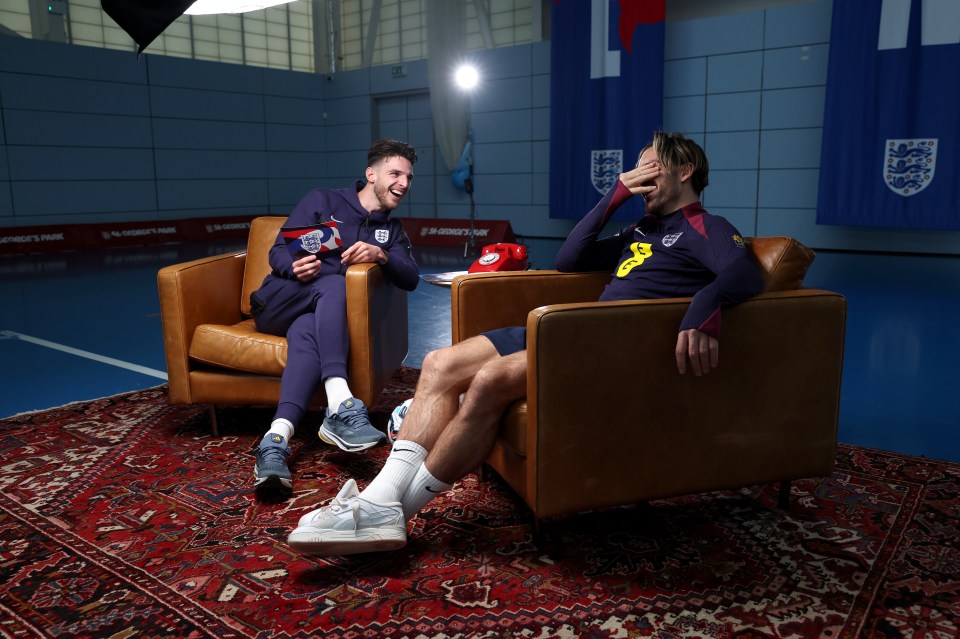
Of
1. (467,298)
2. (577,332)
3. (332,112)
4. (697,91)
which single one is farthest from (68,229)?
(577,332)

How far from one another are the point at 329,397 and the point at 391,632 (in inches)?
43.9

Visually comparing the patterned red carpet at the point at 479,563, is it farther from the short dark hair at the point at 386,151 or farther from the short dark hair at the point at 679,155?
the short dark hair at the point at 386,151

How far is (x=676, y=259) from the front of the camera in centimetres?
212

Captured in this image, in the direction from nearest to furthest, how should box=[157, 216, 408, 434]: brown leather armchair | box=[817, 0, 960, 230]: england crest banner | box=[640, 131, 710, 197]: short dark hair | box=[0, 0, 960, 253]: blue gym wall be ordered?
1. box=[640, 131, 710, 197]: short dark hair
2. box=[157, 216, 408, 434]: brown leather armchair
3. box=[817, 0, 960, 230]: england crest banner
4. box=[0, 0, 960, 253]: blue gym wall

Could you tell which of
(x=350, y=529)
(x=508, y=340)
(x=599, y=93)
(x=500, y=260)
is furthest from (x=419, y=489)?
(x=599, y=93)

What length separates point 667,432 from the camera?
1.88m

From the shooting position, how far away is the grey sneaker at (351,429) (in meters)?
2.40

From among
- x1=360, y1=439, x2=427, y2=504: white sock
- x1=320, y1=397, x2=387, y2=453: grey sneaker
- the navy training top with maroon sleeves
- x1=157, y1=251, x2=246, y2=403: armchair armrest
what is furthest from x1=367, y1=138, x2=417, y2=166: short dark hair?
x1=360, y1=439, x2=427, y2=504: white sock

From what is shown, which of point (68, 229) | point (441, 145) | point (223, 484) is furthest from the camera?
point (441, 145)

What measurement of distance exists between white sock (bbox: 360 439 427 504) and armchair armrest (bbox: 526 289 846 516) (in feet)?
1.00

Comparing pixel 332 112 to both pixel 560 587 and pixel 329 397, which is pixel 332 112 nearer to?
pixel 329 397

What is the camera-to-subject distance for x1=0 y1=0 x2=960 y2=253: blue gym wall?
27.4ft

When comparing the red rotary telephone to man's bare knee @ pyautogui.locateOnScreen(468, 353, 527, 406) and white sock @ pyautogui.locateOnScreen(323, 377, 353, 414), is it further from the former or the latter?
man's bare knee @ pyautogui.locateOnScreen(468, 353, 527, 406)

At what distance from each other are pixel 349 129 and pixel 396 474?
37.3 feet
